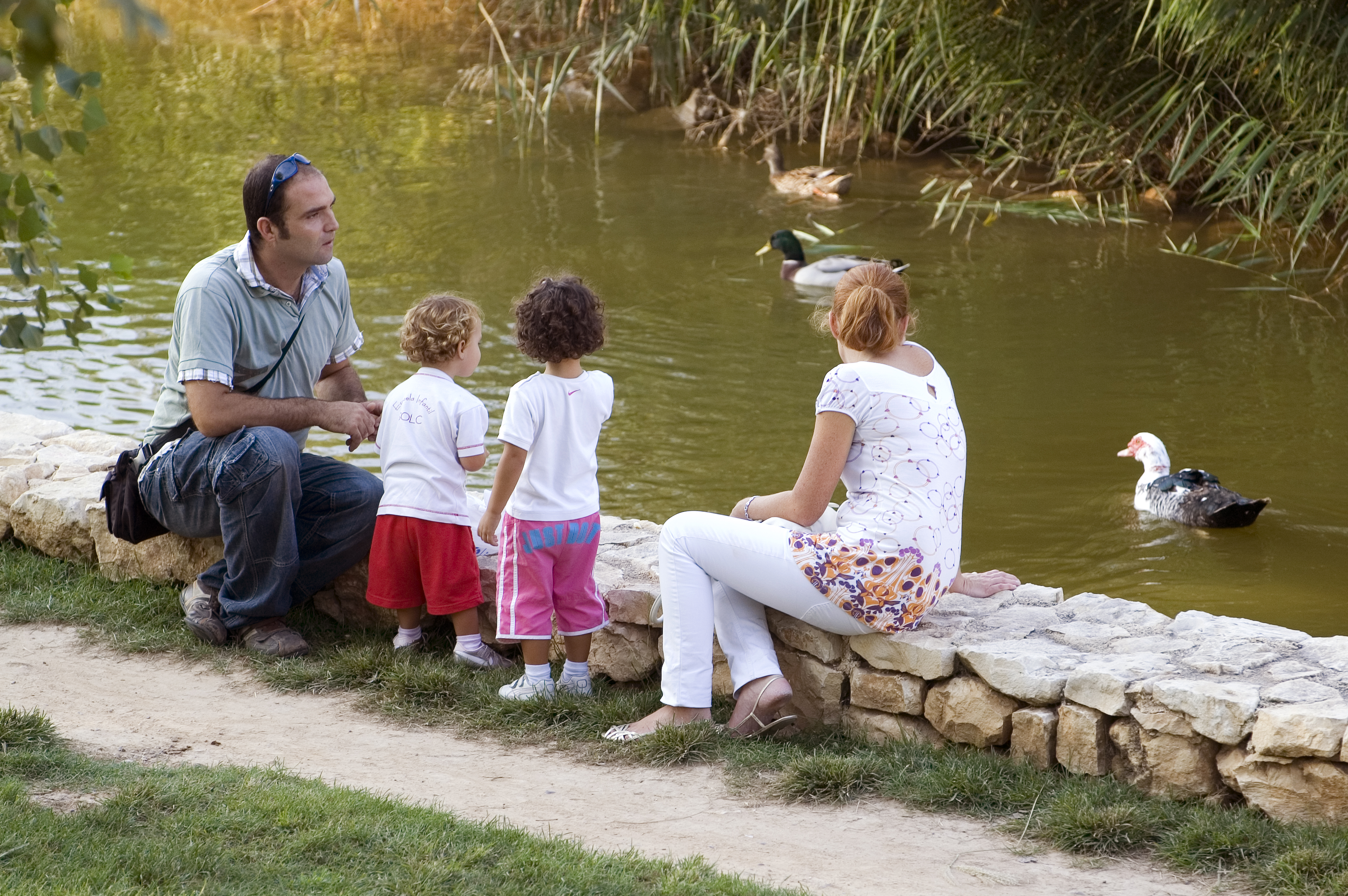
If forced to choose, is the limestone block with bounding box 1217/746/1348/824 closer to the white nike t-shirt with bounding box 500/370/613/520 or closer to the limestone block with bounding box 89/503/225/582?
the white nike t-shirt with bounding box 500/370/613/520

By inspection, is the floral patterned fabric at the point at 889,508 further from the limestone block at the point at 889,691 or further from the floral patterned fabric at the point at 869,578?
the limestone block at the point at 889,691

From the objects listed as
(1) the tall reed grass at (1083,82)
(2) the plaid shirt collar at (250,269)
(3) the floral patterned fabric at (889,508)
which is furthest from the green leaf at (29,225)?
(1) the tall reed grass at (1083,82)

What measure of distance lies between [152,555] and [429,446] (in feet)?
4.13

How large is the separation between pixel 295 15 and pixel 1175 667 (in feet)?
→ 64.2

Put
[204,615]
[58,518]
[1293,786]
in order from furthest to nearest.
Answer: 1. [58,518]
2. [204,615]
3. [1293,786]

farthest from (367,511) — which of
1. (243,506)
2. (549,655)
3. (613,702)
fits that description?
(613,702)

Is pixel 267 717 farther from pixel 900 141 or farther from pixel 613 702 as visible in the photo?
pixel 900 141

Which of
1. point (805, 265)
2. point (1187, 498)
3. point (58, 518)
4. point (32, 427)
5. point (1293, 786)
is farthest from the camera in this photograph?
point (805, 265)

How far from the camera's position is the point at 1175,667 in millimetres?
3266

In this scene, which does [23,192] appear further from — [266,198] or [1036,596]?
[1036,596]

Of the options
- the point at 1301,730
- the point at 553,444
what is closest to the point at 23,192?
the point at 553,444

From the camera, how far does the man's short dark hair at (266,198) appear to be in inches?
164

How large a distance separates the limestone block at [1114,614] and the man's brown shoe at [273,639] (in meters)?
2.27

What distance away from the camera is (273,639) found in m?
4.23
